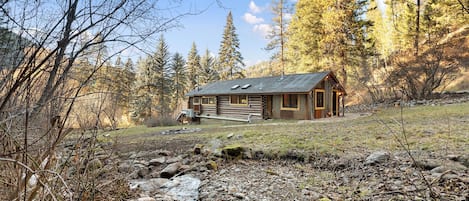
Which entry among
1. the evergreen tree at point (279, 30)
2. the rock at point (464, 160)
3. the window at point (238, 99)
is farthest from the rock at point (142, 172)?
the evergreen tree at point (279, 30)

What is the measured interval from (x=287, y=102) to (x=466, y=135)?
355 inches

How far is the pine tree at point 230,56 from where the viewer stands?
92.4 ft

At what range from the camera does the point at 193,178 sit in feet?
11.5

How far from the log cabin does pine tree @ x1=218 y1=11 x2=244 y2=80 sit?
38.3 feet

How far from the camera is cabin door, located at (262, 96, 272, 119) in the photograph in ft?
45.2

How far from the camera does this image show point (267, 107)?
1390 centimetres

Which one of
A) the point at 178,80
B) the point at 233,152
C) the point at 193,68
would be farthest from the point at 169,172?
the point at 193,68

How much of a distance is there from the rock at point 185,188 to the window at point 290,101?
10016 mm

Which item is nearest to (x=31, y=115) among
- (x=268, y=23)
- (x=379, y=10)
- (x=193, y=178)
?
(x=193, y=178)

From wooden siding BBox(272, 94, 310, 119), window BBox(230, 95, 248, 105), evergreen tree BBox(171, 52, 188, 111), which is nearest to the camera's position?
wooden siding BBox(272, 94, 310, 119)

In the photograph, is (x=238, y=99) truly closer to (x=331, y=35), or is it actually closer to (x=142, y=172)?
(x=331, y=35)

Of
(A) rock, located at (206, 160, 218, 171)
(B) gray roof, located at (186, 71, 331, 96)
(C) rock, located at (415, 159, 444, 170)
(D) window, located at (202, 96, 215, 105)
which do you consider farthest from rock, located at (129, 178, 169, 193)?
(D) window, located at (202, 96, 215, 105)

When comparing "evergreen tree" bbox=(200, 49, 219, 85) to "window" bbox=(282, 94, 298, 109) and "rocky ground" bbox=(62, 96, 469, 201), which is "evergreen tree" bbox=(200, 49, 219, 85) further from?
"rocky ground" bbox=(62, 96, 469, 201)

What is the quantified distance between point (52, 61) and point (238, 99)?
13745 millimetres
